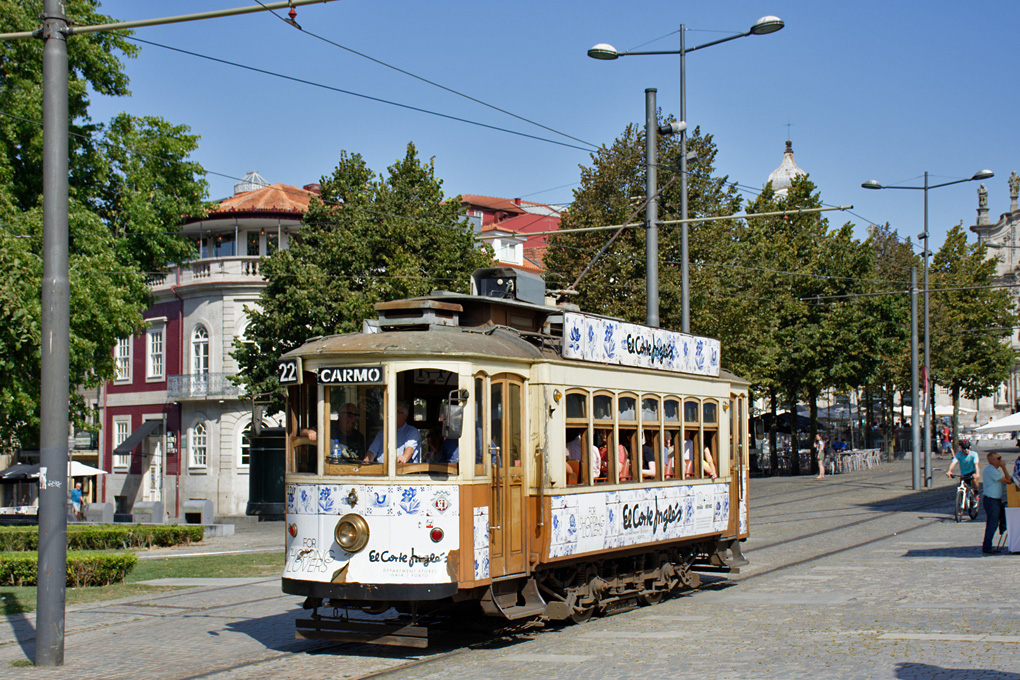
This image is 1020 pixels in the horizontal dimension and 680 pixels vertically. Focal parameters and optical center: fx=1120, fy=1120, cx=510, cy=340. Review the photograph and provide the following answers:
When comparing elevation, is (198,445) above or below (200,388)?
below

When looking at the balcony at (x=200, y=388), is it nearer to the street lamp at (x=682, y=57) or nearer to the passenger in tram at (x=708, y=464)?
the street lamp at (x=682, y=57)

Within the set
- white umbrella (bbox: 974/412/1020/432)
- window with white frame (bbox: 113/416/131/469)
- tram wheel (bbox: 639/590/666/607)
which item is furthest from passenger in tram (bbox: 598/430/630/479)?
window with white frame (bbox: 113/416/131/469)

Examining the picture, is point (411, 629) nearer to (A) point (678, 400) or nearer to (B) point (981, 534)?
(A) point (678, 400)

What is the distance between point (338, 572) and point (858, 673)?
4421 mm

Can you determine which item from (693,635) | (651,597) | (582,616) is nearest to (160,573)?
(651,597)

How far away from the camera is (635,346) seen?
42.2ft

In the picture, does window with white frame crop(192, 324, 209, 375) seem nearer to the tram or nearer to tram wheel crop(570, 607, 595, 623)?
the tram

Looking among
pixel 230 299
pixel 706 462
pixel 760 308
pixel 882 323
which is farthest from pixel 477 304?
pixel 882 323

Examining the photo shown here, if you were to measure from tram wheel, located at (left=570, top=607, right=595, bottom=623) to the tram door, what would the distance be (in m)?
1.42

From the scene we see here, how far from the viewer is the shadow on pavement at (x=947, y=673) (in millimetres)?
8398

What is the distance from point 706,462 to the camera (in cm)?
1437

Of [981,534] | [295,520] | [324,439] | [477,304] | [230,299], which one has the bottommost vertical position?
[981,534]

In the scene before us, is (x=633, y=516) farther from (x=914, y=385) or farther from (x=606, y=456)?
(x=914, y=385)

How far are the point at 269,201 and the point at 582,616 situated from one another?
126ft
